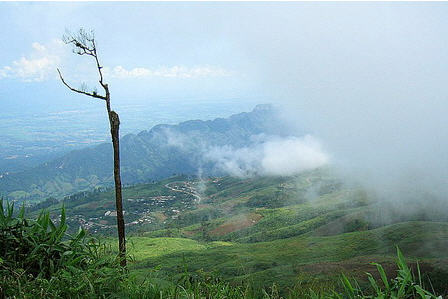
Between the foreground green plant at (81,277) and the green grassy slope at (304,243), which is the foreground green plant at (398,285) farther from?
the green grassy slope at (304,243)

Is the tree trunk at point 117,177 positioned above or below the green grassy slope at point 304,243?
above

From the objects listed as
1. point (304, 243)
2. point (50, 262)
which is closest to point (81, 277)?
point (50, 262)

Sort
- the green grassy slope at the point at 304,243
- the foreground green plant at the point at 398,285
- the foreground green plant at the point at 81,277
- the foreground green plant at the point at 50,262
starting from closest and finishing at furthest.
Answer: the foreground green plant at the point at 398,285
the foreground green plant at the point at 81,277
the foreground green plant at the point at 50,262
the green grassy slope at the point at 304,243

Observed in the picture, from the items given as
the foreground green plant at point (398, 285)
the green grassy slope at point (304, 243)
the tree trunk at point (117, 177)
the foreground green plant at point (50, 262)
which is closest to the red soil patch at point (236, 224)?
the green grassy slope at point (304, 243)

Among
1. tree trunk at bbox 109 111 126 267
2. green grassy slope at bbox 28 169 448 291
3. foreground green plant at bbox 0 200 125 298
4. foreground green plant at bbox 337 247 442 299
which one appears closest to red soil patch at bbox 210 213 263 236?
green grassy slope at bbox 28 169 448 291

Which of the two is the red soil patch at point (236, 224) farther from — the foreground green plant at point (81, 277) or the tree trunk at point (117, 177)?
the foreground green plant at point (81, 277)

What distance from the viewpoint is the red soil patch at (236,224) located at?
Answer: 6718 inches

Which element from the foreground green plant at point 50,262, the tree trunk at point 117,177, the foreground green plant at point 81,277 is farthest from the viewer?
the tree trunk at point 117,177

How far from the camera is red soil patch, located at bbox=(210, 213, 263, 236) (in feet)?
560

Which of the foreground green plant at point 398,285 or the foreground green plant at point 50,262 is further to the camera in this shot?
the foreground green plant at point 50,262

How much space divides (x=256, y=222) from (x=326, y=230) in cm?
5857

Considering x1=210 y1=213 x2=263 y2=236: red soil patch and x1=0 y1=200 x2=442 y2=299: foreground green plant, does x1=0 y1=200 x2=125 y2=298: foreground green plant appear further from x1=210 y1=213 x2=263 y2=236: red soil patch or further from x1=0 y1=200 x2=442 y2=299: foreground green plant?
x1=210 y1=213 x2=263 y2=236: red soil patch

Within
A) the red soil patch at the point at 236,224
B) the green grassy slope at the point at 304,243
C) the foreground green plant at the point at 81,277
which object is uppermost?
the foreground green plant at the point at 81,277

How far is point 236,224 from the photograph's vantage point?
178m
